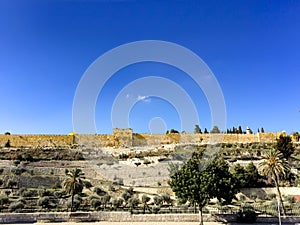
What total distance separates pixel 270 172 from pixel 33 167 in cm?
3116

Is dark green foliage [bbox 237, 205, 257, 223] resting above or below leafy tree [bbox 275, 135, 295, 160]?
below

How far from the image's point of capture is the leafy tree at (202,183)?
18.8 meters

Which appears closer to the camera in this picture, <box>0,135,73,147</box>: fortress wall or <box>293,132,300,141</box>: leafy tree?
<box>0,135,73,147</box>: fortress wall

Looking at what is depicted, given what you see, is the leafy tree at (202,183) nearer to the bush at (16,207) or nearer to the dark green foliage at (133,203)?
the dark green foliage at (133,203)

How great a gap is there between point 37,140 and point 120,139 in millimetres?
20337

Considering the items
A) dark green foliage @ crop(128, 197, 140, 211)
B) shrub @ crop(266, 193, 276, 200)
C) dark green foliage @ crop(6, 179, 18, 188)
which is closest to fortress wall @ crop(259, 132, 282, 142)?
shrub @ crop(266, 193, 276, 200)

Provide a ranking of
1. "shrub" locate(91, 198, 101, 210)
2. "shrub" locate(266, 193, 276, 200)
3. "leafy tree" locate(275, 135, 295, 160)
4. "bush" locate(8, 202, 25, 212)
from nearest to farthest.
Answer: "bush" locate(8, 202, 25, 212)
"shrub" locate(91, 198, 101, 210)
"shrub" locate(266, 193, 276, 200)
"leafy tree" locate(275, 135, 295, 160)

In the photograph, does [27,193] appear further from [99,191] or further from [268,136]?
[268,136]

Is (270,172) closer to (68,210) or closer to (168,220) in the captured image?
(168,220)

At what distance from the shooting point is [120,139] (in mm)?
68438

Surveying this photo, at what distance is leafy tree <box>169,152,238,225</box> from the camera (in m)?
18.8

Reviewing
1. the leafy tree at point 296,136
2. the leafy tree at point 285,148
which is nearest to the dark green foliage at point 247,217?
the leafy tree at point 285,148

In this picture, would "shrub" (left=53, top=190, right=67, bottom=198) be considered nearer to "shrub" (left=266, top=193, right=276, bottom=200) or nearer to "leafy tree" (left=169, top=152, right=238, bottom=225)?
"leafy tree" (left=169, top=152, right=238, bottom=225)

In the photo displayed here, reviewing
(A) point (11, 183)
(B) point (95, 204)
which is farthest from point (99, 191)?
(A) point (11, 183)
